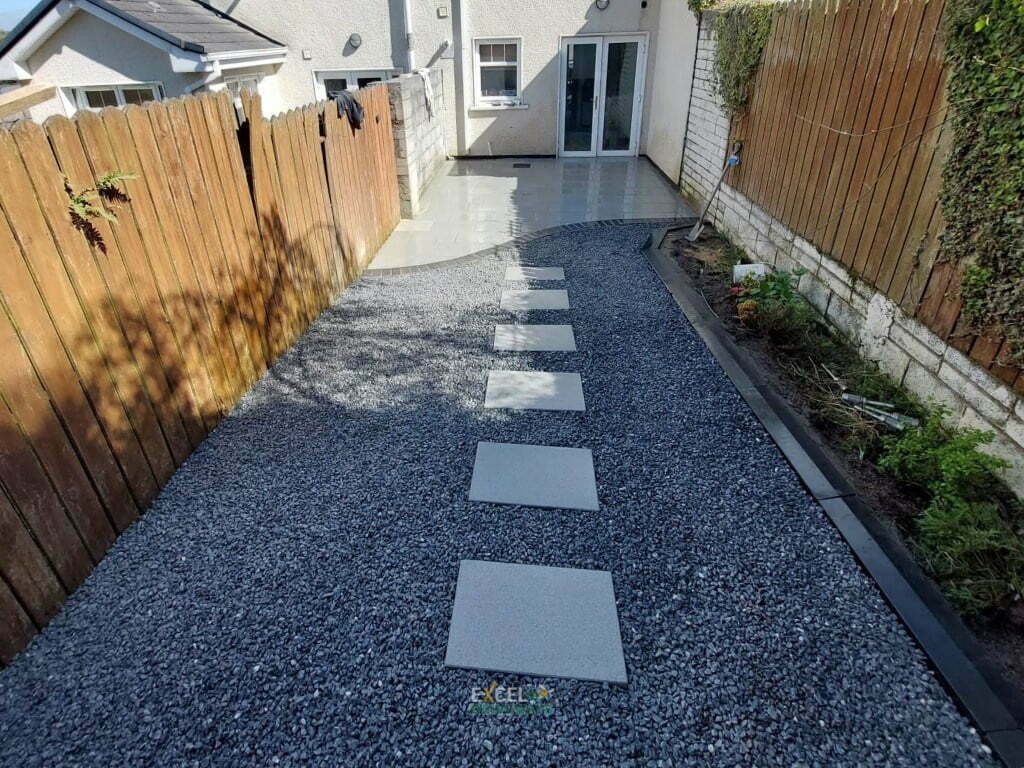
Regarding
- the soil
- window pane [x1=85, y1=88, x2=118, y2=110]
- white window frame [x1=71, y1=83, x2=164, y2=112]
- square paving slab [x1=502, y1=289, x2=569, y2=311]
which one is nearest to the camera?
the soil

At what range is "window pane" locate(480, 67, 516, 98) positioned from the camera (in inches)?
407

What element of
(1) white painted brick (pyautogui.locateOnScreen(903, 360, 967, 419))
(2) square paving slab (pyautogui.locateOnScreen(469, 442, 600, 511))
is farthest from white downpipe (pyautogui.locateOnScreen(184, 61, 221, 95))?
(1) white painted brick (pyautogui.locateOnScreen(903, 360, 967, 419))

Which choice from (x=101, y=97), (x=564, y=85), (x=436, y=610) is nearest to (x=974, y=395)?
(x=436, y=610)

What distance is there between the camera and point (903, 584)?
221 centimetres

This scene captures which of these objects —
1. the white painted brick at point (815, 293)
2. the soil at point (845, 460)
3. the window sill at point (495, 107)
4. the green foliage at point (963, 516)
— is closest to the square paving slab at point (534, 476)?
the soil at point (845, 460)

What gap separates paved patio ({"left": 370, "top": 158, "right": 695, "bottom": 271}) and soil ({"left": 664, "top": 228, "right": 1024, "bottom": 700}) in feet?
6.93

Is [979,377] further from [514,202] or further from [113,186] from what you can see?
[514,202]

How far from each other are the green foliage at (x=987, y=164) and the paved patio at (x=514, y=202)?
4.35 meters

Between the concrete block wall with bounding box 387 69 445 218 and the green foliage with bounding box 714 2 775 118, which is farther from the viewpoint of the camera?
the concrete block wall with bounding box 387 69 445 218

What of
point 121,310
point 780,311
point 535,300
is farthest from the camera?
point 535,300

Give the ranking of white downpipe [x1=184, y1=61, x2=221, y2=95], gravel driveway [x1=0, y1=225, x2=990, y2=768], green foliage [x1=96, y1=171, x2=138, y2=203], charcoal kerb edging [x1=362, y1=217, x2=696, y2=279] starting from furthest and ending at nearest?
white downpipe [x1=184, y1=61, x2=221, y2=95]
charcoal kerb edging [x1=362, y1=217, x2=696, y2=279]
green foliage [x1=96, y1=171, x2=138, y2=203]
gravel driveway [x1=0, y1=225, x2=990, y2=768]

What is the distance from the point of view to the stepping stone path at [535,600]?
199cm

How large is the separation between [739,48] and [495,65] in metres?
5.67
